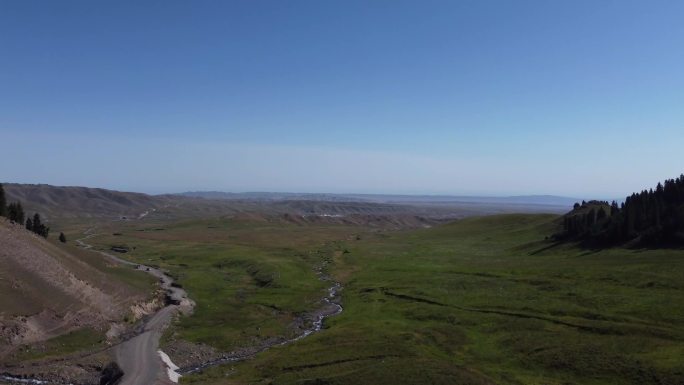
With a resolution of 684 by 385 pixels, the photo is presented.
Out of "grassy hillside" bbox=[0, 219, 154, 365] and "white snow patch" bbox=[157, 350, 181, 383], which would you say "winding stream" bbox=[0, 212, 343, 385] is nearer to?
"white snow patch" bbox=[157, 350, 181, 383]

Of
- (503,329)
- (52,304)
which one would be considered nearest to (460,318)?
(503,329)

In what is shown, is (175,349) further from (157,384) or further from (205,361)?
(157,384)

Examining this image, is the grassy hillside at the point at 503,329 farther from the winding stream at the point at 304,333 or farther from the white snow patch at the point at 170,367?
the winding stream at the point at 304,333

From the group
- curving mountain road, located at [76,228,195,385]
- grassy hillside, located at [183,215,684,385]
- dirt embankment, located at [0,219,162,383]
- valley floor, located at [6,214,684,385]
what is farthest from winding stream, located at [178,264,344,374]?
dirt embankment, located at [0,219,162,383]

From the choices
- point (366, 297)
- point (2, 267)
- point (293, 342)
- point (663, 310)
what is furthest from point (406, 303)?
point (2, 267)

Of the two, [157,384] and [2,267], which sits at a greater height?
[2,267]

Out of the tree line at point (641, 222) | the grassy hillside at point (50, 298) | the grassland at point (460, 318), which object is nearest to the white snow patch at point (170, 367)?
the grassland at point (460, 318)
